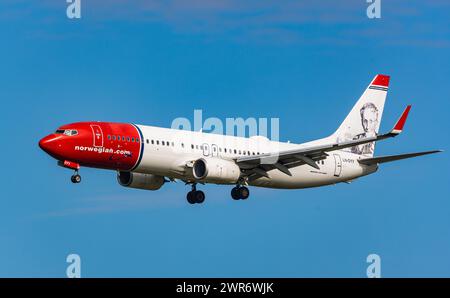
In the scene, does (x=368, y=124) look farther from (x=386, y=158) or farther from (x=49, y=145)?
(x=49, y=145)

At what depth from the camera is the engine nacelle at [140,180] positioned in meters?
86.0

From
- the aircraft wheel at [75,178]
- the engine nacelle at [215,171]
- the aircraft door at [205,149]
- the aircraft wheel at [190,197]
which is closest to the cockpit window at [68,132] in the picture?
the aircraft wheel at [75,178]

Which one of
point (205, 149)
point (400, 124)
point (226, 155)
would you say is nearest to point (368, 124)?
point (226, 155)

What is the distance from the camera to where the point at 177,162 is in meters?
81.6

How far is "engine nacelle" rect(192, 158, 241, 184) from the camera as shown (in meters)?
81.8

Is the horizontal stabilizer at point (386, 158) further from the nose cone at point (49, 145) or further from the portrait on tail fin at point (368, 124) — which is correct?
the nose cone at point (49, 145)

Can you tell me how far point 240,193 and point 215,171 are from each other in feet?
14.3

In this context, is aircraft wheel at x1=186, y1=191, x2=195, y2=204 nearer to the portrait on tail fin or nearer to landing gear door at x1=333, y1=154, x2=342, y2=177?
landing gear door at x1=333, y1=154, x2=342, y2=177

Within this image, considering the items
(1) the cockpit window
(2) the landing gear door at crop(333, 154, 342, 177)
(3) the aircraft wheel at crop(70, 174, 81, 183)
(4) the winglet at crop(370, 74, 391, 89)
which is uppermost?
(4) the winglet at crop(370, 74, 391, 89)

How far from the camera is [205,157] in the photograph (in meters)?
83.2

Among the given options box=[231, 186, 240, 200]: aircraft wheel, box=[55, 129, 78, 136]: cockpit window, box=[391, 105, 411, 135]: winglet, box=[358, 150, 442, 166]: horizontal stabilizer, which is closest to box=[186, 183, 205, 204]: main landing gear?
box=[231, 186, 240, 200]: aircraft wheel

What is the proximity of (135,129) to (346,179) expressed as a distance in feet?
61.1
